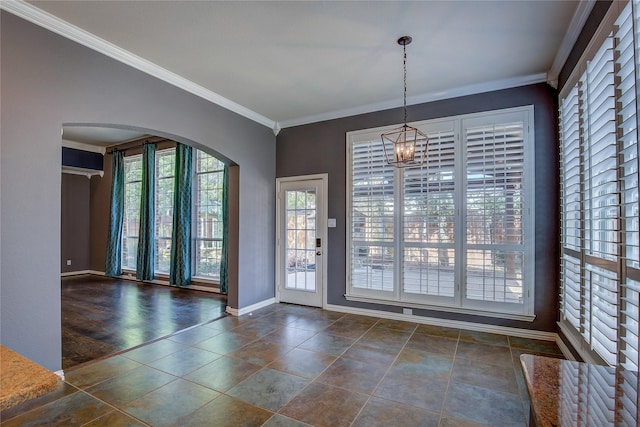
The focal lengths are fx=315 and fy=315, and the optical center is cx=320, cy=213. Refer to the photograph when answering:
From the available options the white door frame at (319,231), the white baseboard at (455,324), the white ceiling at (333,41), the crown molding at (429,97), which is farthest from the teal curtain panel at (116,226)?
the white baseboard at (455,324)

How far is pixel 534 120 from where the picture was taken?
3623 mm

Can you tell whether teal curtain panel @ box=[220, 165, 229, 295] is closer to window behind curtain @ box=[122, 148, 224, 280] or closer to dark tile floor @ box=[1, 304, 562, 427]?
window behind curtain @ box=[122, 148, 224, 280]

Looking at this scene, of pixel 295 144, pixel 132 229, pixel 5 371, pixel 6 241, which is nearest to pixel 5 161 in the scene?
pixel 6 241

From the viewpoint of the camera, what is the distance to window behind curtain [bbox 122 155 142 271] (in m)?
7.47

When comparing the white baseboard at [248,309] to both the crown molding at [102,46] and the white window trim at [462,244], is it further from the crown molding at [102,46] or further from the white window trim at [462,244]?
the crown molding at [102,46]

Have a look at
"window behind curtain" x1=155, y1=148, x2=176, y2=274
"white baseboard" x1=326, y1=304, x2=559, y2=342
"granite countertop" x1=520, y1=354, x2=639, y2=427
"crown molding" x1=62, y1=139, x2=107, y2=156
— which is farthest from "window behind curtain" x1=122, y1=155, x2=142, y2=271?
"granite countertop" x1=520, y1=354, x2=639, y2=427

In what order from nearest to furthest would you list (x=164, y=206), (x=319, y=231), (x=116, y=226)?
(x=319, y=231)
(x=164, y=206)
(x=116, y=226)

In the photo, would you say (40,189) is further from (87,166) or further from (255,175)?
(87,166)

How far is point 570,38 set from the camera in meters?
2.79

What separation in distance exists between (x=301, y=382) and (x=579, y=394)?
2160 mm

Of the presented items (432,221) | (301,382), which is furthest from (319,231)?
(301,382)

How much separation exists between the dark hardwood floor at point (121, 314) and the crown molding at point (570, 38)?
16.6 feet

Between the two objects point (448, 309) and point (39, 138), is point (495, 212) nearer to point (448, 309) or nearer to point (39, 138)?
point (448, 309)

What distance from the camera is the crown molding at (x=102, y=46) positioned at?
244cm
